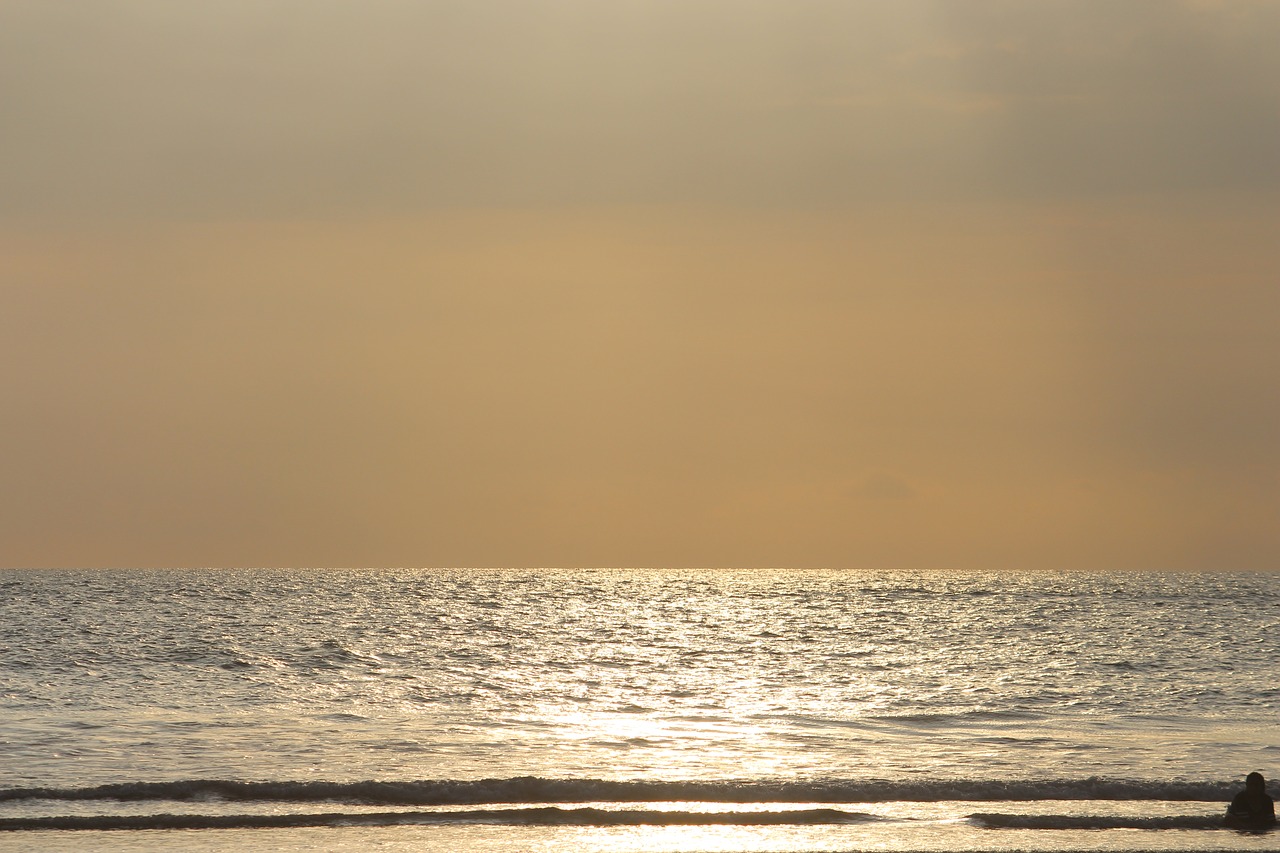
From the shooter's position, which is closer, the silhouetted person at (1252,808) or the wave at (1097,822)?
the silhouetted person at (1252,808)

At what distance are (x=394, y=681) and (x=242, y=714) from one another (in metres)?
9.63

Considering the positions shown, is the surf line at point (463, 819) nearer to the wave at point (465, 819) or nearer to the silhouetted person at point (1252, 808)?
the wave at point (465, 819)

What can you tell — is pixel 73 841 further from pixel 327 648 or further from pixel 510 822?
pixel 327 648

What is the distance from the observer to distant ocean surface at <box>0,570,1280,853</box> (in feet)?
72.5

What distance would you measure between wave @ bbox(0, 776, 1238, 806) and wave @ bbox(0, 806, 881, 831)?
5.21 feet

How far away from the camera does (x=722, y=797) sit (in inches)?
987

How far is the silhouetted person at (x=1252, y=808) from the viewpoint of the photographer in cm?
2216

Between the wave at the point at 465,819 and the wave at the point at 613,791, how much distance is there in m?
1.59

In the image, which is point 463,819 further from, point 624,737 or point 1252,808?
point 1252,808

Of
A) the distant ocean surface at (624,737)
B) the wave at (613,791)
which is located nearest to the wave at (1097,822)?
the distant ocean surface at (624,737)

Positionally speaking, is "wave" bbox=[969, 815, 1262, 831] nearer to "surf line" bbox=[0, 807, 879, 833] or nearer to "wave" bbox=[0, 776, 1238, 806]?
"surf line" bbox=[0, 807, 879, 833]

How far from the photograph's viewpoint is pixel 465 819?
2291 cm

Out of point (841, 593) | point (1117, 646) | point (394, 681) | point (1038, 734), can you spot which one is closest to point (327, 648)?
point (394, 681)

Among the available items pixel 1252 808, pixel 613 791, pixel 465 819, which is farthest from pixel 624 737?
pixel 1252 808
